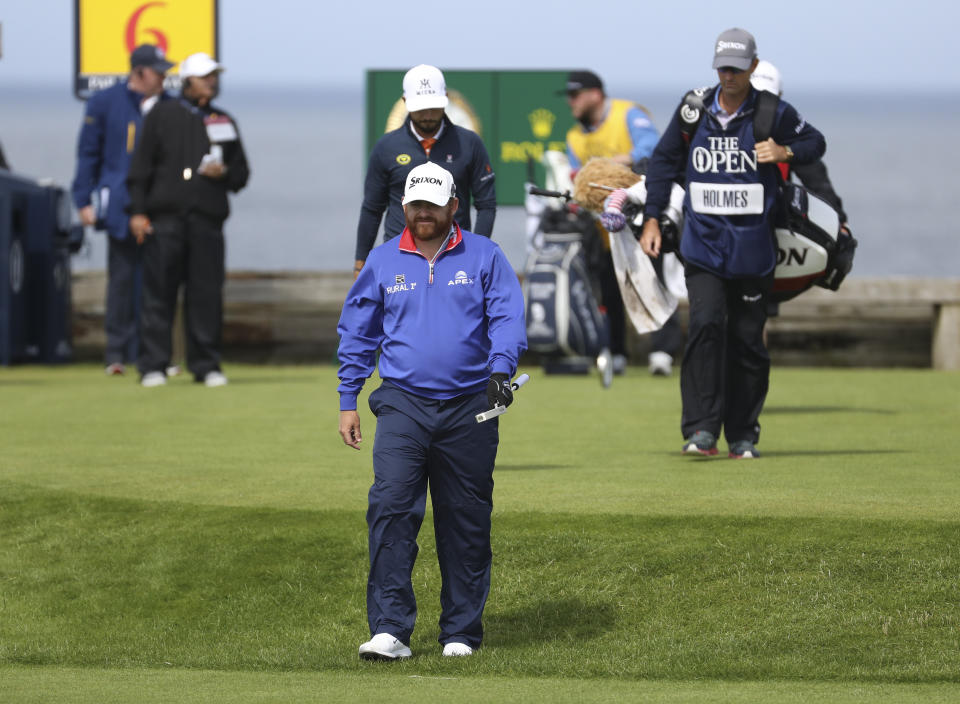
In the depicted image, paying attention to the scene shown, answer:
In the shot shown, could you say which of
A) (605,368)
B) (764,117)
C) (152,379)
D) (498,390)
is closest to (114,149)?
(152,379)

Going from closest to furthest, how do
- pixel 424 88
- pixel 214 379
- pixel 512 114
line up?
pixel 424 88
pixel 214 379
pixel 512 114

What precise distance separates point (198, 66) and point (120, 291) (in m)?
2.78

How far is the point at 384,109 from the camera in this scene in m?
18.7

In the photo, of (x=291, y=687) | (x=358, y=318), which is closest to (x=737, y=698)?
(x=291, y=687)

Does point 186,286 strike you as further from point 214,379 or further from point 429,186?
point 429,186

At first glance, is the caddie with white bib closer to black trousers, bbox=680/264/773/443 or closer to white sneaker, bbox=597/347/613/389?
black trousers, bbox=680/264/773/443

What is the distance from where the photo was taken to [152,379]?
47.6ft

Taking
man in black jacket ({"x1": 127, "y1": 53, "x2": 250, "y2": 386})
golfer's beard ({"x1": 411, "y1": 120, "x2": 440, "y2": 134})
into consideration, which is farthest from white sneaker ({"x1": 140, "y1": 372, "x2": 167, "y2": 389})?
golfer's beard ({"x1": 411, "y1": 120, "x2": 440, "y2": 134})

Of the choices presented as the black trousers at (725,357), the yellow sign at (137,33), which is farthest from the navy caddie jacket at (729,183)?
the yellow sign at (137,33)

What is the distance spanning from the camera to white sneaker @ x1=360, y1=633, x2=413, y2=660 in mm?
6531

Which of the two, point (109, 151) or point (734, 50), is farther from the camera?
point (109, 151)

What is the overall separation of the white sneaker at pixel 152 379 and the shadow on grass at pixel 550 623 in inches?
301

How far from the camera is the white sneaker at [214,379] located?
1462cm

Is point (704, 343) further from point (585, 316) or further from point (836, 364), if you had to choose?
point (836, 364)
